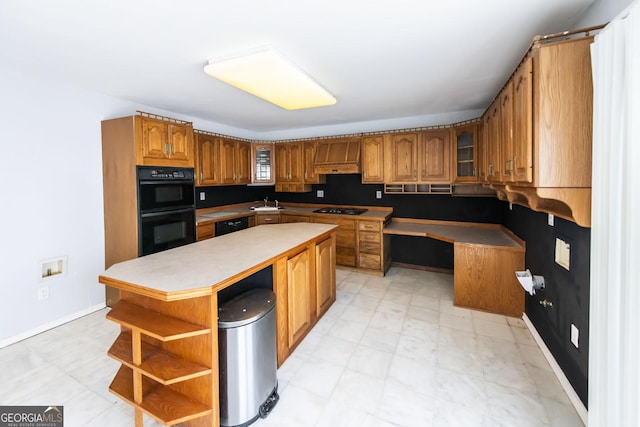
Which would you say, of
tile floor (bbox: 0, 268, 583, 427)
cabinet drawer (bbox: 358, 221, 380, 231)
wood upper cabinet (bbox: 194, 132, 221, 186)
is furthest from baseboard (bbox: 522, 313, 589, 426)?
wood upper cabinet (bbox: 194, 132, 221, 186)

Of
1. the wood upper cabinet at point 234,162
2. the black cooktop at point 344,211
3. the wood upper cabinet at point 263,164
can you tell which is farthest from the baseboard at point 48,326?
the black cooktop at point 344,211

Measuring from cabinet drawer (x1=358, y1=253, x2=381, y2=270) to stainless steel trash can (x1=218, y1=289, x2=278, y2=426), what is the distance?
263 cm

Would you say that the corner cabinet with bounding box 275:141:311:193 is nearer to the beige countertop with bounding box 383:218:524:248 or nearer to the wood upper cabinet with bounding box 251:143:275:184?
the wood upper cabinet with bounding box 251:143:275:184

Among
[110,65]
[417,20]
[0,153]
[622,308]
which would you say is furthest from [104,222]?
[622,308]

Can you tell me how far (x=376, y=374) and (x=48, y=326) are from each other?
3224 millimetres

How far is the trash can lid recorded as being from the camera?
1.58 meters

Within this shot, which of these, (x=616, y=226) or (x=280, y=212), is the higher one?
(x=616, y=226)

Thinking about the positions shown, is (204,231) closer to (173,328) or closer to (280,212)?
(280,212)

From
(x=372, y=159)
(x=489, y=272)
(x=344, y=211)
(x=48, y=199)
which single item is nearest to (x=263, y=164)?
(x=344, y=211)

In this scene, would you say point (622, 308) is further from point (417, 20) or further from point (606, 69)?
point (417, 20)

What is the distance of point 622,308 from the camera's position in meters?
1.07

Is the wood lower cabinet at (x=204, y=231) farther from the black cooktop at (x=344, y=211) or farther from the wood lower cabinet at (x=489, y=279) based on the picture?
the wood lower cabinet at (x=489, y=279)

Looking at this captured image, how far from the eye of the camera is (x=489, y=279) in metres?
2.96

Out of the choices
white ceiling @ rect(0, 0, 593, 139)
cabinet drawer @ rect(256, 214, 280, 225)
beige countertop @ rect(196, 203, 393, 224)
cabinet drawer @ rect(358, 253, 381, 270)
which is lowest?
cabinet drawer @ rect(358, 253, 381, 270)
